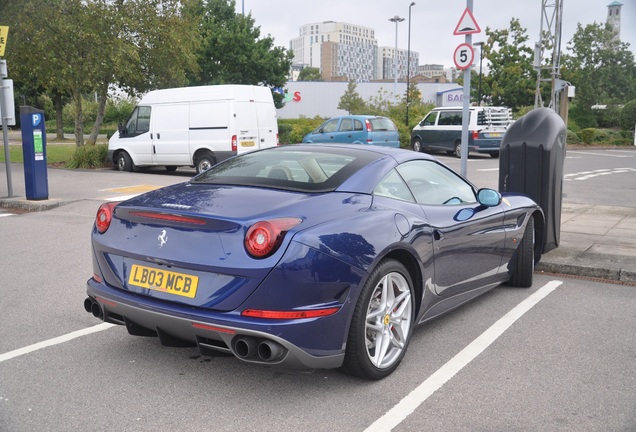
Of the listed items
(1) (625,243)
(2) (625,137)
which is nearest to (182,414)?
(1) (625,243)

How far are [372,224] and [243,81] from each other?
42.5 meters

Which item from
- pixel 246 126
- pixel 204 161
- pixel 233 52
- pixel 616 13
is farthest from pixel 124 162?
pixel 233 52

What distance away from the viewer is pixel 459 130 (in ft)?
79.6

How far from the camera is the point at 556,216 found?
24.2 feet

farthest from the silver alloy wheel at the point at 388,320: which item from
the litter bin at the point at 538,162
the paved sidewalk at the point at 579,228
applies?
the litter bin at the point at 538,162

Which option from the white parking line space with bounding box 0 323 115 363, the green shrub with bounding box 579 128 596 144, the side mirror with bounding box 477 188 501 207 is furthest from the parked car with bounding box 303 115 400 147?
the green shrub with bounding box 579 128 596 144

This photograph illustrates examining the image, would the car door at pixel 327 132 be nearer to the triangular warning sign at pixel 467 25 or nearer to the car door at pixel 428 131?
the car door at pixel 428 131

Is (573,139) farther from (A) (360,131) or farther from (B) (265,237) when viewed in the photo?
(B) (265,237)

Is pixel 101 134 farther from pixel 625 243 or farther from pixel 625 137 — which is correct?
pixel 625 243

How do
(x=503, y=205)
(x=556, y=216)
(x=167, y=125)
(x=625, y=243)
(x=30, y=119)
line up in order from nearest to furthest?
(x=503, y=205) < (x=556, y=216) < (x=625, y=243) < (x=30, y=119) < (x=167, y=125)

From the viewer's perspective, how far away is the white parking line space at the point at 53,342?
419 cm

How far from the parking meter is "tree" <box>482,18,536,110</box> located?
38014 mm

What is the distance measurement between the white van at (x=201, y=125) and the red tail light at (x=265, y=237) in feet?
44.2

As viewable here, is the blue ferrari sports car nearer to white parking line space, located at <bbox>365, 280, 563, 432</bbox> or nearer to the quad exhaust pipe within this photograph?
the quad exhaust pipe
